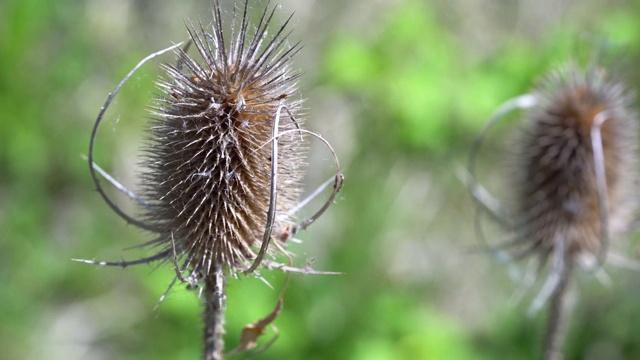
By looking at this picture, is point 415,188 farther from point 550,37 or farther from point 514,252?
point 514,252

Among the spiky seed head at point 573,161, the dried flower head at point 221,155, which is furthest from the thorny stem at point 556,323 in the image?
the dried flower head at point 221,155

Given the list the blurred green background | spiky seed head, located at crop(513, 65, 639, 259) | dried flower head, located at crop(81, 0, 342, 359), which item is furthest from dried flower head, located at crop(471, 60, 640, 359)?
dried flower head, located at crop(81, 0, 342, 359)

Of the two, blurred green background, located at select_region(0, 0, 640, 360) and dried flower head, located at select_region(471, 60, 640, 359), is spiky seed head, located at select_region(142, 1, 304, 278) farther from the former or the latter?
blurred green background, located at select_region(0, 0, 640, 360)

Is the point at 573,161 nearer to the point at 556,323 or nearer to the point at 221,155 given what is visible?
the point at 556,323

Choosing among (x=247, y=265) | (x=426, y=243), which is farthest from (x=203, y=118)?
(x=426, y=243)

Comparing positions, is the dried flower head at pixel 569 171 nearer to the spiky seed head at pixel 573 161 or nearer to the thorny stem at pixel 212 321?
the spiky seed head at pixel 573 161
